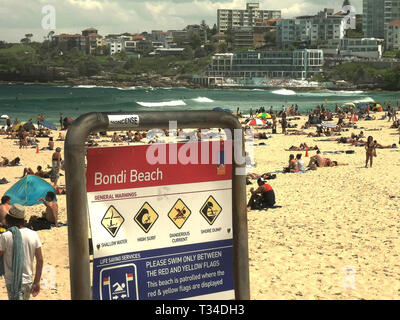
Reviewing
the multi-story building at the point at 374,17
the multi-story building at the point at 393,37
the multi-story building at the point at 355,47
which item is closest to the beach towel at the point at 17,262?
the multi-story building at the point at 355,47

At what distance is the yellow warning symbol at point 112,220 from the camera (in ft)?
6.89

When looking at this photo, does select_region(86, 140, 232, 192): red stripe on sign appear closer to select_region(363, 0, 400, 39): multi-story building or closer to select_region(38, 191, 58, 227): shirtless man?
select_region(38, 191, 58, 227): shirtless man

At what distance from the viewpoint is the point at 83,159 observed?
6.51ft

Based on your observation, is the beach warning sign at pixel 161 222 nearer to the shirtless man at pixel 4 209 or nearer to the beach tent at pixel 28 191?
the shirtless man at pixel 4 209

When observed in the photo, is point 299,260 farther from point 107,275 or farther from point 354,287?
point 107,275

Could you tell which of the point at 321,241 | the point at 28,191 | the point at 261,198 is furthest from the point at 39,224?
the point at 321,241

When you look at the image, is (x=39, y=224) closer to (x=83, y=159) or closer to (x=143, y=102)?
(x=83, y=159)

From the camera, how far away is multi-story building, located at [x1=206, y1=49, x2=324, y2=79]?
167500mm

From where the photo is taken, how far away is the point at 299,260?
1018 cm

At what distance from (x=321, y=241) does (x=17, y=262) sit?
7.59 meters

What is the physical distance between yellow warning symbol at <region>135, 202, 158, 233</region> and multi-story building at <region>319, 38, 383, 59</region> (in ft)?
560
